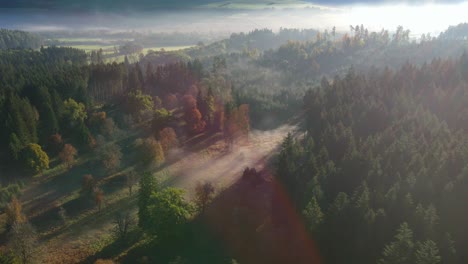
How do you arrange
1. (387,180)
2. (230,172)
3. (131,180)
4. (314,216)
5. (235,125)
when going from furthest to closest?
1. (235,125)
2. (230,172)
3. (131,180)
4. (387,180)
5. (314,216)

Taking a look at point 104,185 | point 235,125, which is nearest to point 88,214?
point 104,185

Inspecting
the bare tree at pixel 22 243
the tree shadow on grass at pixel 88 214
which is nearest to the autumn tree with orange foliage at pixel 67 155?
the tree shadow on grass at pixel 88 214

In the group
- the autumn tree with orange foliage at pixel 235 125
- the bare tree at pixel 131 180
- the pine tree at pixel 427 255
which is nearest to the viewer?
the pine tree at pixel 427 255

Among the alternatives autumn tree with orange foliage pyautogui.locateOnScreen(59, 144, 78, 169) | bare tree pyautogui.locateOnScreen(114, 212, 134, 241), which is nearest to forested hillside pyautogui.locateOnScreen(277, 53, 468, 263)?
bare tree pyautogui.locateOnScreen(114, 212, 134, 241)

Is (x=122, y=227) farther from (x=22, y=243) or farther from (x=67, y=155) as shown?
(x=67, y=155)

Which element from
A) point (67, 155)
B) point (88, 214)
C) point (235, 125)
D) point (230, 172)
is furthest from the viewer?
point (235, 125)

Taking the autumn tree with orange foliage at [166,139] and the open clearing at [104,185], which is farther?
the autumn tree with orange foliage at [166,139]

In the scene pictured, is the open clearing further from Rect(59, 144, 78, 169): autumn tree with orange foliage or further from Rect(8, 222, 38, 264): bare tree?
Rect(8, 222, 38, 264): bare tree

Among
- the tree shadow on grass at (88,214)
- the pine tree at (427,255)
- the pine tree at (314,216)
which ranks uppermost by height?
the pine tree at (427,255)

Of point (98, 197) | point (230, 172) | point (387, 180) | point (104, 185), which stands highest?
point (387, 180)

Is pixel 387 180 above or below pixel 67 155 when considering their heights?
above

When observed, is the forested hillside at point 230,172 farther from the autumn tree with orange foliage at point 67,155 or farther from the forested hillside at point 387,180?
the autumn tree with orange foliage at point 67,155

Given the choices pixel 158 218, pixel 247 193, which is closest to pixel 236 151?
pixel 247 193
